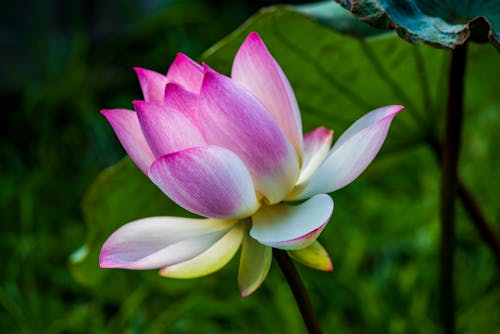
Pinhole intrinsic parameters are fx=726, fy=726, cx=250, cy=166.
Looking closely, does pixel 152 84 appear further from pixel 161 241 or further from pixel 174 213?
pixel 174 213

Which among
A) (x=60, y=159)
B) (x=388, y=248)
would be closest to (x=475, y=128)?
(x=388, y=248)

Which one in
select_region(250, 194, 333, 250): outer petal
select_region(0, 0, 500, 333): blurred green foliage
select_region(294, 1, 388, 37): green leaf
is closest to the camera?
select_region(250, 194, 333, 250): outer petal

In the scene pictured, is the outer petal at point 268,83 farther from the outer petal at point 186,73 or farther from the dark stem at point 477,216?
the dark stem at point 477,216

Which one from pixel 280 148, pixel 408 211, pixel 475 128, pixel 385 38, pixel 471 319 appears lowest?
pixel 475 128

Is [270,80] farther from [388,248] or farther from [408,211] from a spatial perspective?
[408,211]

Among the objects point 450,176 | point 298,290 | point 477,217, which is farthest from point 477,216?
point 298,290

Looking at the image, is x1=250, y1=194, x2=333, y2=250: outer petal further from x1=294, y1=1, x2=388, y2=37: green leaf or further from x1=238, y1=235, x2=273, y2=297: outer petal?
x1=294, y1=1, x2=388, y2=37: green leaf

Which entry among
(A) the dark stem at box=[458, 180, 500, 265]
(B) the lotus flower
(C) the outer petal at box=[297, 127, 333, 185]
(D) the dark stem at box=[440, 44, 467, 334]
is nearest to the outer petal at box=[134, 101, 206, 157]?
(B) the lotus flower
